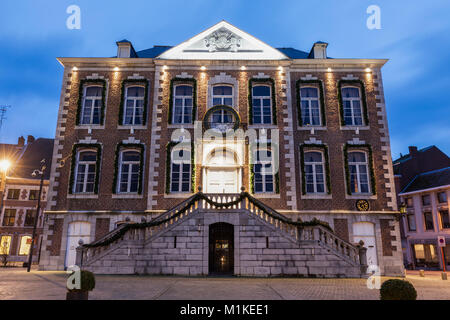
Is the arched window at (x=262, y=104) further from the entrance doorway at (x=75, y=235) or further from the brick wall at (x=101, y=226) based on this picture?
the entrance doorway at (x=75, y=235)

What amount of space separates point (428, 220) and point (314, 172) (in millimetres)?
20719

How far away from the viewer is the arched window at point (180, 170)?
1864 cm

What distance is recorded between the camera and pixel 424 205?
109ft

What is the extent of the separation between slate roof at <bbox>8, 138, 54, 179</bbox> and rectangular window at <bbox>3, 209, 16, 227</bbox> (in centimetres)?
387

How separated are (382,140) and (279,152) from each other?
6.21 metres

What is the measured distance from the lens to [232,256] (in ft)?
51.9

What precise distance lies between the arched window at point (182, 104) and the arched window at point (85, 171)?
531 cm

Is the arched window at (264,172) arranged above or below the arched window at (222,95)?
below

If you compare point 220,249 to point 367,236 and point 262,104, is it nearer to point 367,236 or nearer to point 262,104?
point 367,236

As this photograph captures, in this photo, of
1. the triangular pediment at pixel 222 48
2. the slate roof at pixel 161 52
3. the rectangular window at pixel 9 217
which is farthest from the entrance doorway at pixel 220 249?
the rectangular window at pixel 9 217

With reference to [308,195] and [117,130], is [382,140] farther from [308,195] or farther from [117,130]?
[117,130]

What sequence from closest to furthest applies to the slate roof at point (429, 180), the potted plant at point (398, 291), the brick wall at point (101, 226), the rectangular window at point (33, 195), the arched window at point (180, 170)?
the potted plant at point (398, 291) → the brick wall at point (101, 226) → the arched window at point (180, 170) → the slate roof at point (429, 180) → the rectangular window at point (33, 195)

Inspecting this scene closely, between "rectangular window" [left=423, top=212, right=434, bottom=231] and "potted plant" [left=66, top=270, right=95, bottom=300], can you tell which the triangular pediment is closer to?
"potted plant" [left=66, top=270, right=95, bottom=300]
